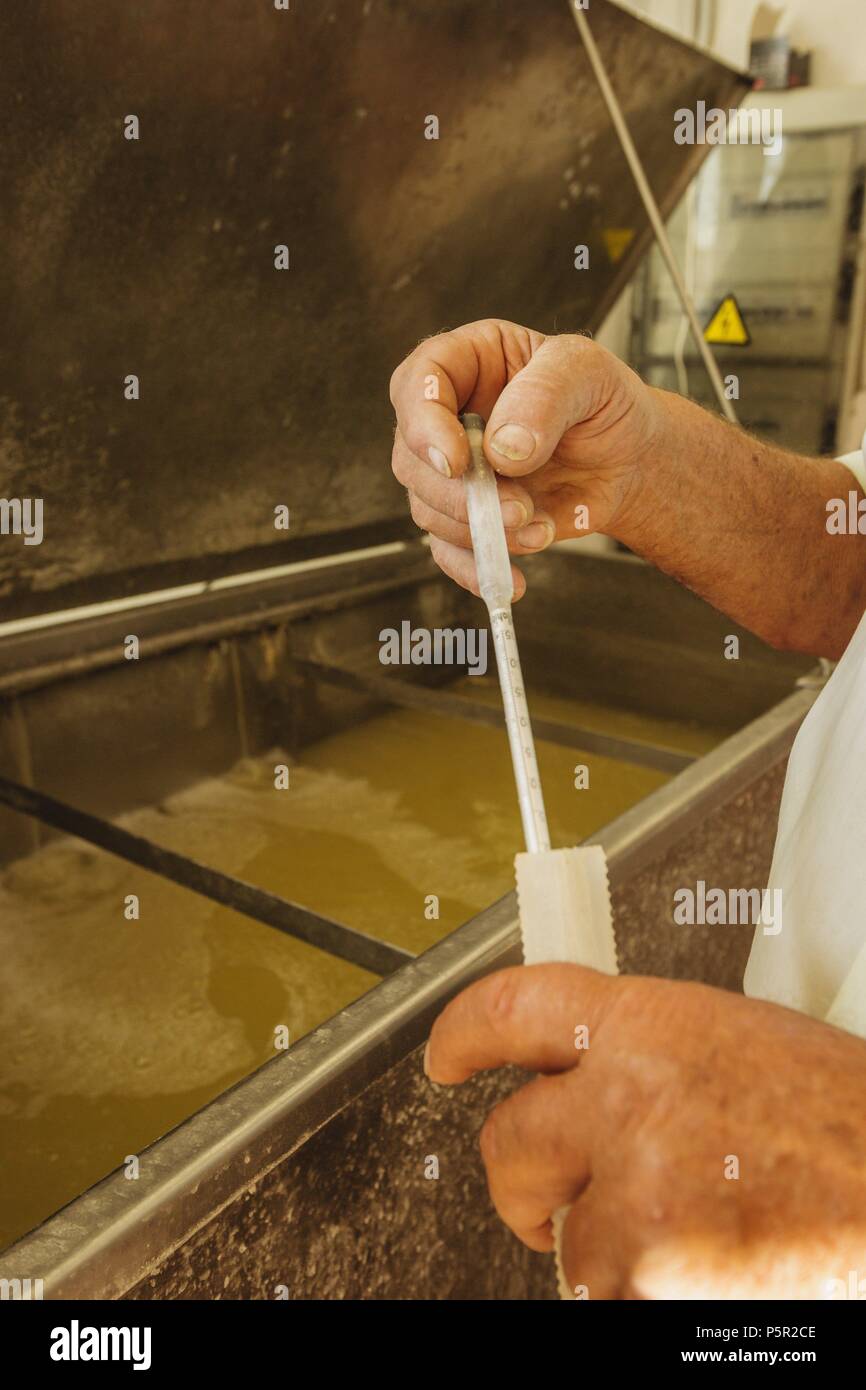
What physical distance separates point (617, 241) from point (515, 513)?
1394mm

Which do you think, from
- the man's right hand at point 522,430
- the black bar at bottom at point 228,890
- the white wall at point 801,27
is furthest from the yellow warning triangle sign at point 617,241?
the white wall at point 801,27

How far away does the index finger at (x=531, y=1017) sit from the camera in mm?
534

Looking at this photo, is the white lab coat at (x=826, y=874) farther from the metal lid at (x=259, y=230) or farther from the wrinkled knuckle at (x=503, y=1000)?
the metal lid at (x=259, y=230)

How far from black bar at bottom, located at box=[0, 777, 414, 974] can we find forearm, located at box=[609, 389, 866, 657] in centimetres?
51

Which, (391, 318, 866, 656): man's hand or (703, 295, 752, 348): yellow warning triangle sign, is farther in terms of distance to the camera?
(703, 295, 752, 348): yellow warning triangle sign

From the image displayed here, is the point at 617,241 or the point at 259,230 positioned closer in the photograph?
the point at 259,230

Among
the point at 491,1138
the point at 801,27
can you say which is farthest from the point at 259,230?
the point at 801,27

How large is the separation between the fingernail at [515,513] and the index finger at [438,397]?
3.6 inches

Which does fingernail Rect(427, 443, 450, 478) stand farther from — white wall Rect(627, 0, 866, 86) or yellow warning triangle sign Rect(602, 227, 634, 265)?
white wall Rect(627, 0, 866, 86)

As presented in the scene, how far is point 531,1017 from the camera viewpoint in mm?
542

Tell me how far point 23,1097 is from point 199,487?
3.18 ft

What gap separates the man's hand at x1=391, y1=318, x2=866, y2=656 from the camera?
0.77 metres

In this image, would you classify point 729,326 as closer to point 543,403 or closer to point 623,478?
point 623,478

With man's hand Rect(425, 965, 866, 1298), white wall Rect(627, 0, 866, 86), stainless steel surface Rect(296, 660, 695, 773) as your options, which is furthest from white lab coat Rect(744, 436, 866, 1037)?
white wall Rect(627, 0, 866, 86)
